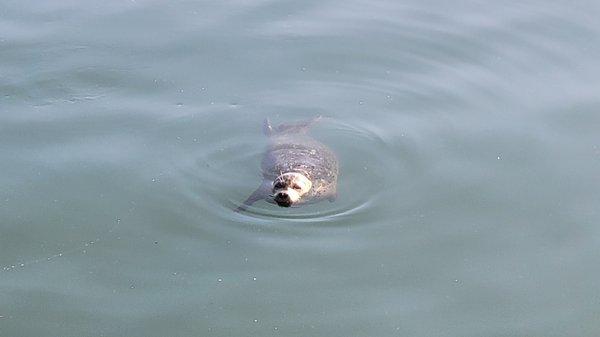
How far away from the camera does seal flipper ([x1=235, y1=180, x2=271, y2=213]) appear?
19.0 feet

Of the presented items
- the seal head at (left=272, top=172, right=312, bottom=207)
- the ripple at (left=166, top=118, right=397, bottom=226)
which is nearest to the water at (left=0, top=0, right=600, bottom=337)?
the ripple at (left=166, top=118, right=397, bottom=226)

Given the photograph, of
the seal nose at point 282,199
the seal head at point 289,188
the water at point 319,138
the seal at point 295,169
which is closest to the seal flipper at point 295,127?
the seal at point 295,169

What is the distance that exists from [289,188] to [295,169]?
34 centimetres

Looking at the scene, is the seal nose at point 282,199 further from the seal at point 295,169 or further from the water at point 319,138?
the water at point 319,138

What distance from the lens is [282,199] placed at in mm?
5801

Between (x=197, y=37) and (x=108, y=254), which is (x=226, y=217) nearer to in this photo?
(x=108, y=254)

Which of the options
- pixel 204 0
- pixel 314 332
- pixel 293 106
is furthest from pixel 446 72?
pixel 314 332

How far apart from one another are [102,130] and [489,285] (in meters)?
3.00

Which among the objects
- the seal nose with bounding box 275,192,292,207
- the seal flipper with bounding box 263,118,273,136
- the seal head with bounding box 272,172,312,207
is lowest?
the seal nose with bounding box 275,192,292,207

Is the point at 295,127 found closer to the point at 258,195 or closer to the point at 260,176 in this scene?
the point at 260,176

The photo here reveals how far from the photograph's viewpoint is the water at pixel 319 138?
5066 millimetres

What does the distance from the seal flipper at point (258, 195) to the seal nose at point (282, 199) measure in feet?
0.38

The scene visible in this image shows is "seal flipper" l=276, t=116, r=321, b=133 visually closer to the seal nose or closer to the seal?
the seal

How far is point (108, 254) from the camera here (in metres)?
5.40
